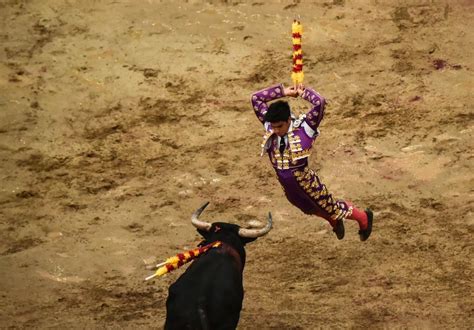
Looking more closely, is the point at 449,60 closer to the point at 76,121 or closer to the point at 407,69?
the point at 407,69

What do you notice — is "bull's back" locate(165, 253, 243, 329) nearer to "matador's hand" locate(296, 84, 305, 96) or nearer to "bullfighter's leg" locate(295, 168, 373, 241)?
"bullfighter's leg" locate(295, 168, 373, 241)

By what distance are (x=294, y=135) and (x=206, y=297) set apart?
1.48 m

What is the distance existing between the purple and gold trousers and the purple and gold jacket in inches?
2.6

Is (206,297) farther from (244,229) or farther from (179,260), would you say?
(244,229)

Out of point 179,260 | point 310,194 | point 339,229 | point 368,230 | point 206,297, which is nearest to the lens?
point 206,297

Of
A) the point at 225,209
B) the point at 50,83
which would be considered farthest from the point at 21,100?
the point at 225,209

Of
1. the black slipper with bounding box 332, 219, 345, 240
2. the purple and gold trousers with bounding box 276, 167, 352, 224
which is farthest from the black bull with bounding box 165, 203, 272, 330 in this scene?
→ the black slipper with bounding box 332, 219, 345, 240

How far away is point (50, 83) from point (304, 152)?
188 inches

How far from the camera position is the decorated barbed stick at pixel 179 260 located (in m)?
6.95

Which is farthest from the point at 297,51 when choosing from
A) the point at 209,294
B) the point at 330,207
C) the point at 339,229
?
the point at 209,294

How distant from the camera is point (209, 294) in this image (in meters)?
6.91

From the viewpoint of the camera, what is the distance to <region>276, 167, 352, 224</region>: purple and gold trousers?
7.57m

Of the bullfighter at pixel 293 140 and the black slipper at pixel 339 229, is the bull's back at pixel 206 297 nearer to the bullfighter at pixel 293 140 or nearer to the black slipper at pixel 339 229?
the bullfighter at pixel 293 140

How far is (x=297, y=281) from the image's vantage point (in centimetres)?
840
